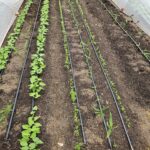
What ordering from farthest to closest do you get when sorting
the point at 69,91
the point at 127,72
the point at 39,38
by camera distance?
1. the point at 39,38
2. the point at 127,72
3. the point at 69,91

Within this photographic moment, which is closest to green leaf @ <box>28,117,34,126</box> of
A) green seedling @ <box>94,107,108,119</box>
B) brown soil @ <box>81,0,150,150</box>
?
green seedling @ <box>94,107,108,119</box>

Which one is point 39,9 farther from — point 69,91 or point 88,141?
point 88,141

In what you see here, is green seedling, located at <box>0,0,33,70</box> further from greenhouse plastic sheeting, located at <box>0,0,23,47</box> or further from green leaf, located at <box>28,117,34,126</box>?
green leaf, located at <box>28,117,34,126</box>

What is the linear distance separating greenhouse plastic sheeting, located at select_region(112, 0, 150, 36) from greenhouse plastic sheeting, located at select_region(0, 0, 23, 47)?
5.38 m

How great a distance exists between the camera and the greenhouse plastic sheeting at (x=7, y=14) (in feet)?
37.9

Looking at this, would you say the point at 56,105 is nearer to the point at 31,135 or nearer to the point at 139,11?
the point at 31,135

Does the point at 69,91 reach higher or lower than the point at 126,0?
lower

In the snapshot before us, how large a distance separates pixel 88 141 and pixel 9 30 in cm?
705

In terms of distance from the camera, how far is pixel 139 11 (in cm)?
1348

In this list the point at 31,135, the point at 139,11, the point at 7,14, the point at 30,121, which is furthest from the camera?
the point at 139,11

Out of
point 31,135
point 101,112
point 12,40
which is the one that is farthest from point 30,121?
point 12,40

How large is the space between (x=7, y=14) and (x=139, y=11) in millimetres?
5827

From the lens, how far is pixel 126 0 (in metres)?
15.1

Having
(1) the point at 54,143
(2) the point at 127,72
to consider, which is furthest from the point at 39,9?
(1) the point at 54,143
